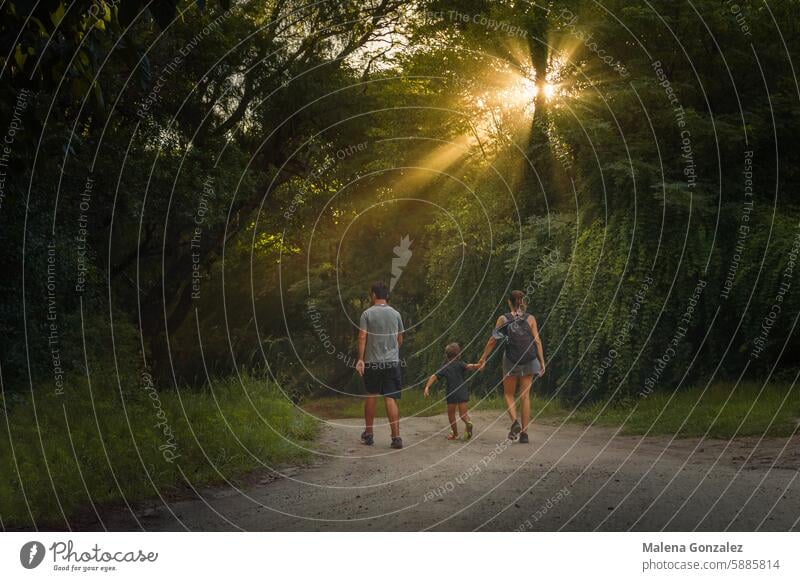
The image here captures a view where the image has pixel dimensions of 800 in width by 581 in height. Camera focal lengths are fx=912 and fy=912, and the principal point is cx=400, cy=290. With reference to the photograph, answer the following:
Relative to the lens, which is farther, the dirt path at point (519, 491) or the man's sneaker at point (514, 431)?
the man's sneaker at point (514, 431)

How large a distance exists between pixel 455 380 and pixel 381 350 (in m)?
1.37

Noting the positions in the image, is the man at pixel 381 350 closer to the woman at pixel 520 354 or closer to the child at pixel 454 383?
the child at pixel 454 383

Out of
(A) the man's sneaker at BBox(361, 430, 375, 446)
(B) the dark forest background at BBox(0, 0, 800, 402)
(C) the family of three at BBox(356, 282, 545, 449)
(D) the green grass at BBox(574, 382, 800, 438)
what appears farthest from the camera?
(B) the dark forest background at BBox(0, 0, 800, 402)

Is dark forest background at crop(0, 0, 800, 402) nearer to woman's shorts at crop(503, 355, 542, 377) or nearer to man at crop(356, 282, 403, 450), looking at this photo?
woman's shorts at crop(503, 355, 542, 377)

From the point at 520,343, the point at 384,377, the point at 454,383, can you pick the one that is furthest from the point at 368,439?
the point at 520,343

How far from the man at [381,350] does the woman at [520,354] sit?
1099 millimetres

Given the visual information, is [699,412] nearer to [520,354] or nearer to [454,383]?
[520,354]

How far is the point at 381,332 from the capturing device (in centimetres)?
997

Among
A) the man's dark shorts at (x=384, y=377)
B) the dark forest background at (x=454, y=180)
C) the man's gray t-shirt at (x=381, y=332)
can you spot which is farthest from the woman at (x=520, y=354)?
the dark forest background at (x=454, y=180)

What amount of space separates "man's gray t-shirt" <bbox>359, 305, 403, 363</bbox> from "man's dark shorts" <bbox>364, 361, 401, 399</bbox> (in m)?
0.08

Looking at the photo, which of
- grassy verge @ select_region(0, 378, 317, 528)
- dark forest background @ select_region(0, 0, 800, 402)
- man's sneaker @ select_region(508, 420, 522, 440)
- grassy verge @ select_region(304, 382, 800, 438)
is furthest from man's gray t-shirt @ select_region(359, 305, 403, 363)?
grassy verge @ select_region(304, 382, 800, 438)

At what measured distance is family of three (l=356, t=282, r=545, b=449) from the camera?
9977 mm

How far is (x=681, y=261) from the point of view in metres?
12.2

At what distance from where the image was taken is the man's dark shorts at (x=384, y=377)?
10211 millimetres
